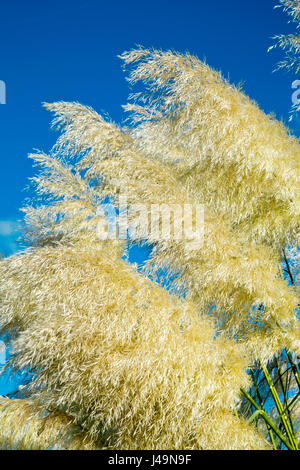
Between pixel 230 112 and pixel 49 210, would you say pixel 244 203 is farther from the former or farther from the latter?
pixel 49 210

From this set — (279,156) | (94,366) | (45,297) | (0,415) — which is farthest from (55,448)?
(279,156)

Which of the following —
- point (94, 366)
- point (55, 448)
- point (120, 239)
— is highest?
point (120, 239)

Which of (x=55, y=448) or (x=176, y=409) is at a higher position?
(x=176, y=409)

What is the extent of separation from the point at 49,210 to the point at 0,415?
127 cm

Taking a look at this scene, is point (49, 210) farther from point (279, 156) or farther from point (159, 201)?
point (279, 156)

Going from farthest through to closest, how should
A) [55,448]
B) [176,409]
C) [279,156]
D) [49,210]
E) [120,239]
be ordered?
[49,210], [120,239], [279,156], [55,448], [176,409]

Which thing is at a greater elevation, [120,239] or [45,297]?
[120,239]

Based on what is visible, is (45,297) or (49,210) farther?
(49,210)

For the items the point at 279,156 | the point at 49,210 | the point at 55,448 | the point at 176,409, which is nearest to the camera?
the point at 176,409

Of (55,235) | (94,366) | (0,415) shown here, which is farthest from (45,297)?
(55,235)

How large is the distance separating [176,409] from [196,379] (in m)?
0.15

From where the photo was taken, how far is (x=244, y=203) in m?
2.61

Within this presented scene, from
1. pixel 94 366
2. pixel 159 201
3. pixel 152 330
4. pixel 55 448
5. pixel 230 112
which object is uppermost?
pixel 230 112

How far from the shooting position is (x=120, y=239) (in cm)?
294
